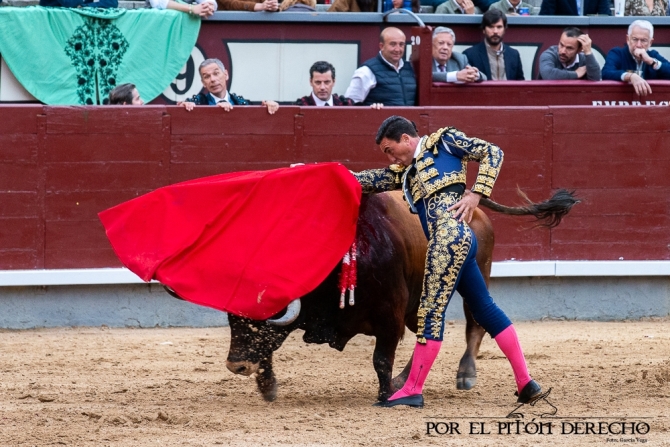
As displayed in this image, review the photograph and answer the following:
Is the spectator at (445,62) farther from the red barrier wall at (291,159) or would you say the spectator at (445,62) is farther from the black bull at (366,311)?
the black bull at (366,311)

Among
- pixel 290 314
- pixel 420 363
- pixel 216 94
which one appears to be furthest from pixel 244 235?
pixel 216 94

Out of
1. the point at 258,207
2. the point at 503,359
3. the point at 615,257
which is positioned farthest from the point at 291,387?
the point at 615,257

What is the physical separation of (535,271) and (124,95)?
3.11 meters

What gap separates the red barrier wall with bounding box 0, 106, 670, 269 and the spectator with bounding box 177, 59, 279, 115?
83mm

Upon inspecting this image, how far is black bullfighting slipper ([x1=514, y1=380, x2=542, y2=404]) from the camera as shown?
16.4ft

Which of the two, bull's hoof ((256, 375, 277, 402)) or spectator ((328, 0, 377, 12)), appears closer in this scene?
bull's hoof ((256, 375, 277, 402))

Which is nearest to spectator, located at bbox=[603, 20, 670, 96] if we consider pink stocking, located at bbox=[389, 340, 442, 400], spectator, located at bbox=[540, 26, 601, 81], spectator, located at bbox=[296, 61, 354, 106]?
spectator, located at bbox=[540, 26, 601, 81]

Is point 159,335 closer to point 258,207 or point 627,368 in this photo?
point 258,207

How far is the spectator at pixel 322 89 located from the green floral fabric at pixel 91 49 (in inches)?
38.7

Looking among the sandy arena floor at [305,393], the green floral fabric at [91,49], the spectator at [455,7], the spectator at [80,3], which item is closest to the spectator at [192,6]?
the green floral fabric at [91,49]

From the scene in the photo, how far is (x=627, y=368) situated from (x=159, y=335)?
9.80ft

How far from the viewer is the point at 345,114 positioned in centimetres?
779

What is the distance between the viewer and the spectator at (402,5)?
8.58 meters

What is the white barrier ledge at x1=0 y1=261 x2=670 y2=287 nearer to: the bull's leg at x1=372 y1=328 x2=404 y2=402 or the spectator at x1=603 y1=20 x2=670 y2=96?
the spectator at x1=603 y1=20 x2=670 y2=96
